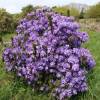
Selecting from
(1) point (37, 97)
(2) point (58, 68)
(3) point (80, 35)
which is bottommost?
(1) point (37, 97)

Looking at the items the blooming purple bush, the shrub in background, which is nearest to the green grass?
the blooming purple bush

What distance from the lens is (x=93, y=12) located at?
15328 millimetres

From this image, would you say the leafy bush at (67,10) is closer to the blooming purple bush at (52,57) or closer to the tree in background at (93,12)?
the tree in background at (93,12)

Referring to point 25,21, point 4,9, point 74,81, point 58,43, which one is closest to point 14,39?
point 25,21

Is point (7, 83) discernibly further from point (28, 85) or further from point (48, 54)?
point (48, 54)

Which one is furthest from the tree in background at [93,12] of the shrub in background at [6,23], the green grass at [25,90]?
the green grass at [25,90]

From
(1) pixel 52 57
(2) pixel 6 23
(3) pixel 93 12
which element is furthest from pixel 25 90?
(3) pixel 93 12

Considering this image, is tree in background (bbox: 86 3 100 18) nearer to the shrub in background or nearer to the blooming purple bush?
the shrub in background

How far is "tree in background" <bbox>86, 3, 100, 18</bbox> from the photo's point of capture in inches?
600

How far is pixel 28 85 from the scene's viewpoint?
8.12 m

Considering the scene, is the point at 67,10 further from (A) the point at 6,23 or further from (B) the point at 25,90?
(B) the point at 25,90

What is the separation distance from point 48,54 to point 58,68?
0.31m

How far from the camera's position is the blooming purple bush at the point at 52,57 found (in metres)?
7.58

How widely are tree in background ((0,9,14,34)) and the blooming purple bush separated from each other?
5187mm
